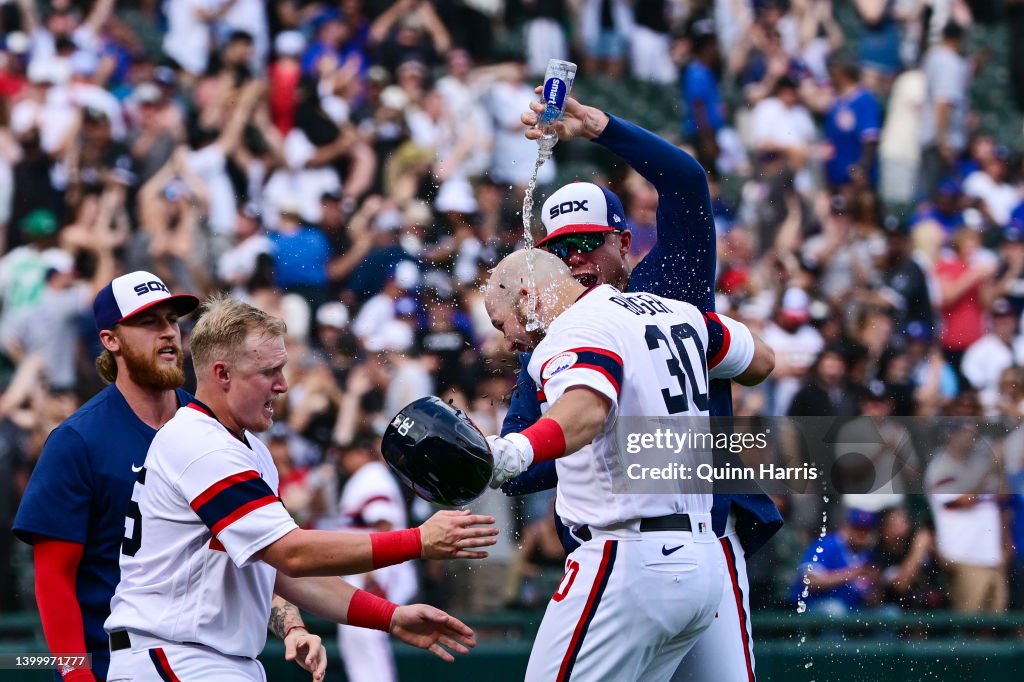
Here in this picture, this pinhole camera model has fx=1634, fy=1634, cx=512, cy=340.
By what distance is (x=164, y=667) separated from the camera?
480cm

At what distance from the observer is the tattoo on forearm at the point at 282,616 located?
548 centimetres

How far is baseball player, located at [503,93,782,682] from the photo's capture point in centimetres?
570

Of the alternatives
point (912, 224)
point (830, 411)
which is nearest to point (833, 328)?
point (830, 411)

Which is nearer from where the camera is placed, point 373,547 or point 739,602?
point 373,547

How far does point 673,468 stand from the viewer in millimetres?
5328

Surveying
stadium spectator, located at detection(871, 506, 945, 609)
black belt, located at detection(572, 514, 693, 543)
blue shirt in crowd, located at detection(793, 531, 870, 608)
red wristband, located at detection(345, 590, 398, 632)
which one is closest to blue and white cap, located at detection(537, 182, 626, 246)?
black belt, located at detection(572, 514, 693, 543)

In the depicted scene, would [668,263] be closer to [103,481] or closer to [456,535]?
[456,535]

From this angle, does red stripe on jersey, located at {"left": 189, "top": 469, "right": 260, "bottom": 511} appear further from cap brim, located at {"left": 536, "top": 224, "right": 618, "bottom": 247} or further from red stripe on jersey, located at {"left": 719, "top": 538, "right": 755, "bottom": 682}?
red stripe on jersey, located at {"left": 719, "top": 538, "right": 755, "bottom": 682}

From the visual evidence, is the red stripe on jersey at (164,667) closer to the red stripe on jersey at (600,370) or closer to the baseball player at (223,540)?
the baseball player at (223,540)

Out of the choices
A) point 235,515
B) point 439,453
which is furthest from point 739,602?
point 235,515

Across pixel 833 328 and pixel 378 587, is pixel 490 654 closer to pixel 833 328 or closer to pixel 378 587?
pixel 378 587

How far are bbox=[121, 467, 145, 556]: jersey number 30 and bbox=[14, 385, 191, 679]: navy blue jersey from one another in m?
0.42

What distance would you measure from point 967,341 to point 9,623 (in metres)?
6.43

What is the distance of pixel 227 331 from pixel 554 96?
1.66 m
